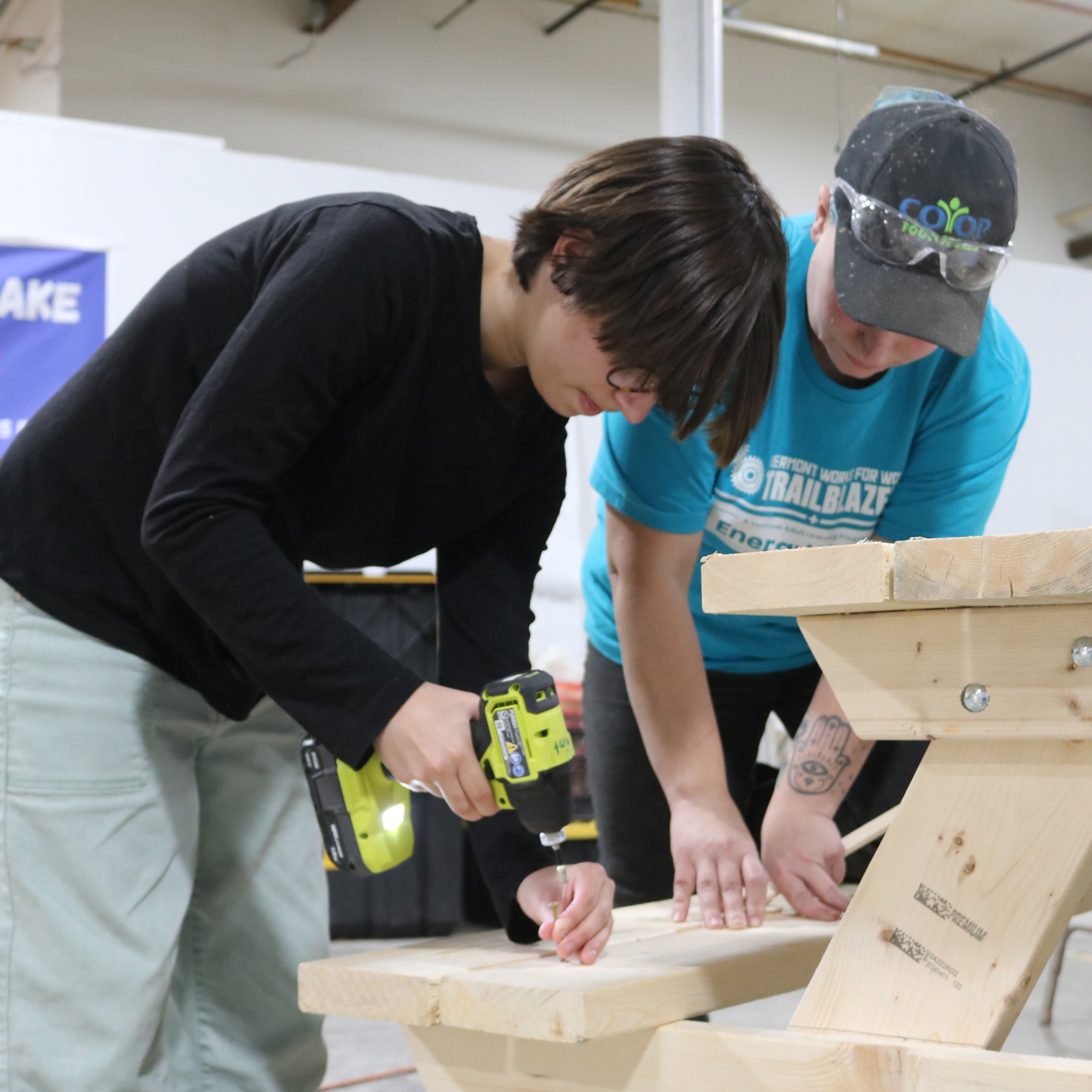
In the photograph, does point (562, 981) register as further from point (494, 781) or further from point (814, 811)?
point (814, 811)

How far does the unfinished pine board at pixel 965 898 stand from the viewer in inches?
34.1

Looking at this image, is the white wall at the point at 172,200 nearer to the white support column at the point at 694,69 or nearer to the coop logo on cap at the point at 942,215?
the white support column at the point at 694,69

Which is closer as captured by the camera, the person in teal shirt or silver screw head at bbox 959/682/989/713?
silver screw head at bbox 959/682/989/713

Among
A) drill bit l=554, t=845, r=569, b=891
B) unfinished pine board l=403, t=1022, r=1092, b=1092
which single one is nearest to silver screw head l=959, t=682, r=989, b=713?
unfinished pine board l=403, t=1022, r=1092, b=1092

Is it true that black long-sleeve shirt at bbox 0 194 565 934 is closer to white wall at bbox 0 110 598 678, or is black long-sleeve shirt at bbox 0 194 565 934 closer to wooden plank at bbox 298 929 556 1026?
wooden plank at bbox 298 929 556 1026

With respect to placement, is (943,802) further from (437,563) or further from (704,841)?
(437,563)

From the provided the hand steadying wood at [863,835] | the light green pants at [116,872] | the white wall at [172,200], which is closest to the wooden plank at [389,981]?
the light green pants at [116,872]

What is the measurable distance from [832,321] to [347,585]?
2.57 metres

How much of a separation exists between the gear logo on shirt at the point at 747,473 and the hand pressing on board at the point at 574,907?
0.57 meters

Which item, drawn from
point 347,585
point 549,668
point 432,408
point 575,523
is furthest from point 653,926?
point 575,523

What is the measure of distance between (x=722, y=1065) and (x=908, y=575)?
1.41 ft

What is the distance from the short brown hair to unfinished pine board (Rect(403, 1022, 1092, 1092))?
54 cm

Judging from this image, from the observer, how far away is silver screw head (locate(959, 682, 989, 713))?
875 mm

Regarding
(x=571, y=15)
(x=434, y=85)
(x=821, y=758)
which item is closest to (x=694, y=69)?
(x=821, y=758)
